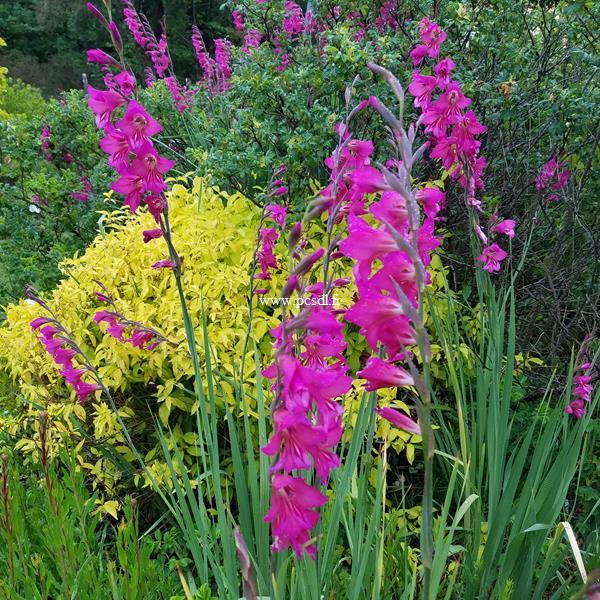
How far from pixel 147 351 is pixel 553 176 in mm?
2109

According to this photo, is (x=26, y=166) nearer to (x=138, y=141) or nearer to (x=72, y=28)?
(x=138, y=141)

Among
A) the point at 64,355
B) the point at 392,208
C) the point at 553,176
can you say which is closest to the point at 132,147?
the point at 392,208

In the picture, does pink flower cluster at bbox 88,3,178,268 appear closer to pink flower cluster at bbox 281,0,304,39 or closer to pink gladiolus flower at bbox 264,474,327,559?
pink gladiolus flower at bbox 264,474,327,559

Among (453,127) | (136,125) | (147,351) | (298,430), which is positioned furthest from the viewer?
(147,351)

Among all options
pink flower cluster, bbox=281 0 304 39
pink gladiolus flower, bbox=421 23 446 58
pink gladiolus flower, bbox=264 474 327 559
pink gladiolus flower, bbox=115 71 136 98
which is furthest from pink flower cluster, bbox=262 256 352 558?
pink flower cluster, bbox=281 0 304 39

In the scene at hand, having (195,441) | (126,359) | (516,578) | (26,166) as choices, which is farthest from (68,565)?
(26,166)

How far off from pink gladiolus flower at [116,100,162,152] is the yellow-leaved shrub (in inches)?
37.9

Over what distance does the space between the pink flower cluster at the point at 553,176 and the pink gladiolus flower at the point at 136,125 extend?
2132 millimetres

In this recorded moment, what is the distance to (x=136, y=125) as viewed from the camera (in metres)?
1.39

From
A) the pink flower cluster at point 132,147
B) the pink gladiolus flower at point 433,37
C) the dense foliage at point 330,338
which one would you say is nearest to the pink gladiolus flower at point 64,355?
the dense foliage at point 330,338

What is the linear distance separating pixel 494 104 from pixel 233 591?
2524 mm

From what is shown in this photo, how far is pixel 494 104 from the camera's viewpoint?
3027 millimetres

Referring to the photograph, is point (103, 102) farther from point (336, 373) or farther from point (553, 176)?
point (553, 176)

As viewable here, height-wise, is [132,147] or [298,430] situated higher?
[132,147]
